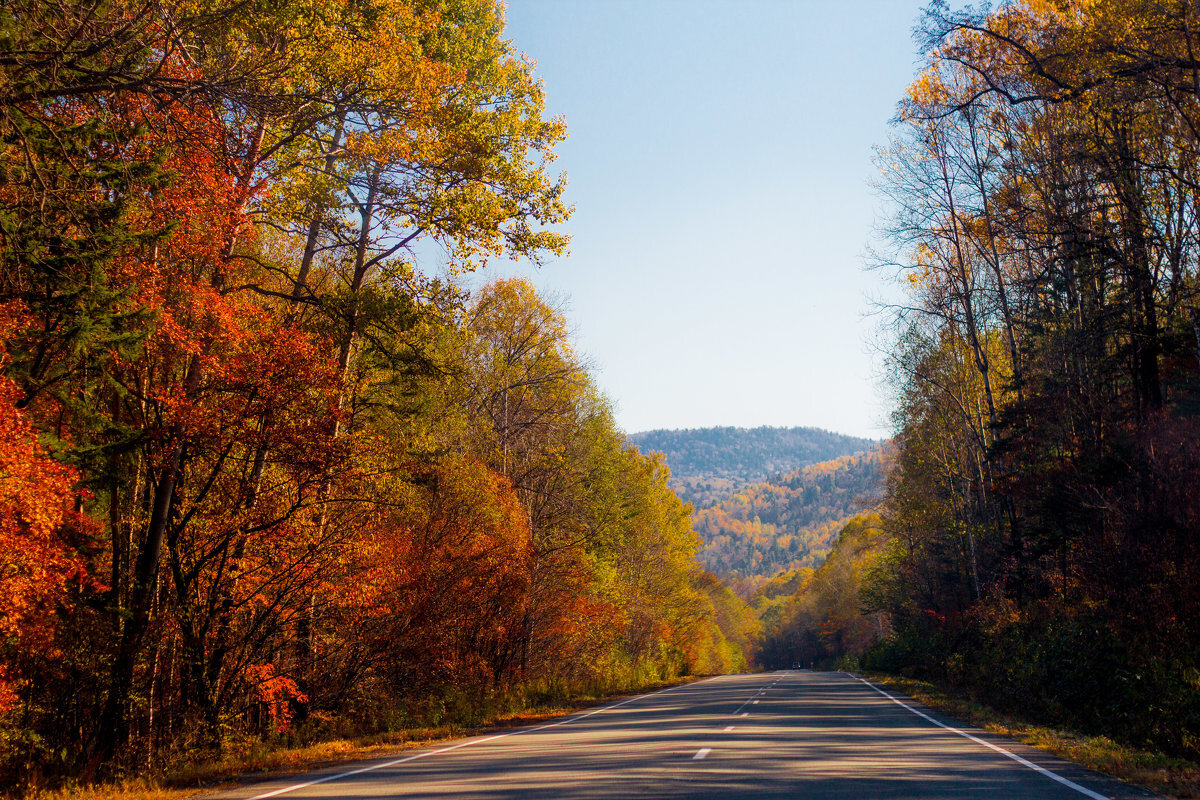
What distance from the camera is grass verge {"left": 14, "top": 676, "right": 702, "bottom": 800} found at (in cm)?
1017

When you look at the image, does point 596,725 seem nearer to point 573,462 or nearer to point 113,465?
point 113,465

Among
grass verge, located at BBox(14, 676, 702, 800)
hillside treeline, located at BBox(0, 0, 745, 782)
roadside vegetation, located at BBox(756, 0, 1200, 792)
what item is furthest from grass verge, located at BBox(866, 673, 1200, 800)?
hillside treeline, located at BBox(0, 0, 745, 782)

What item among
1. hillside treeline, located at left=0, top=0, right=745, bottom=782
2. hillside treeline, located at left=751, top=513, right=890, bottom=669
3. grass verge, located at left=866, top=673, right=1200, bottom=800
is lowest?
hillside treeline, located at left=751, top=513, right=890, bottom=669

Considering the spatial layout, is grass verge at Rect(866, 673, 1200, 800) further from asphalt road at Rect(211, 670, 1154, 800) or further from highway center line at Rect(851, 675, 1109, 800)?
highway center line at Rect(851, 675, 1109, 800)

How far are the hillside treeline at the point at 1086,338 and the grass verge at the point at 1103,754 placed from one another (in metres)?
0.87

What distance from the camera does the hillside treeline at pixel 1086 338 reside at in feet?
47.0

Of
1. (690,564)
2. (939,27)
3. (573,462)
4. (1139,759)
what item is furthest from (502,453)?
(690,564)

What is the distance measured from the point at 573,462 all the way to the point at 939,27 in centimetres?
2043

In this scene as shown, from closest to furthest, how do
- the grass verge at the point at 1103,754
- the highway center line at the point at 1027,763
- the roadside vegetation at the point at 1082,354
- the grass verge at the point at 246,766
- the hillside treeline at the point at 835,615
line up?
the highway center line at the point at 1027,763 → the grass verge at the point at 1103,754 → the grass verge at the point at 246,766 → the roadside vegetation at the point at 1082,354 → the hillside treeline at the point at 835,615

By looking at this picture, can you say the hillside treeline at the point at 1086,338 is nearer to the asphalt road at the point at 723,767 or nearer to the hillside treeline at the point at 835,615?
the asphalt road at the point at 723,767

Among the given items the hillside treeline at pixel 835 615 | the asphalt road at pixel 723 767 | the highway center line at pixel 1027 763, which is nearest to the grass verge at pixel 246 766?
the asphalt road at pixel 723 767

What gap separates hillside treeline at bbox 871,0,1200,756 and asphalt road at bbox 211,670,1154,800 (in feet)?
12.0

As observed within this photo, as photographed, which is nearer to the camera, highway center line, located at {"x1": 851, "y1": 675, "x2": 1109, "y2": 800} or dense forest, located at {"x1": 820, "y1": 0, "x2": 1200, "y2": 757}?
highway center line, located at {"x1": 851, "y1": 675, "x2": 1109, "y2": 800}

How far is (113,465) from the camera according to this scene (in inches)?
552
